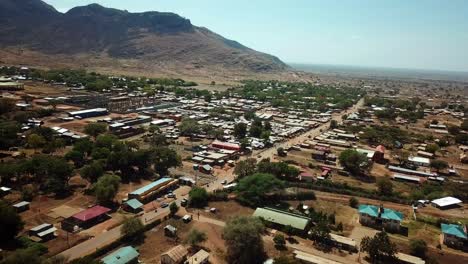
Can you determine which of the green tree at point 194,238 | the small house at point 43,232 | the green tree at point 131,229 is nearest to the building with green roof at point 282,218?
the green tree at point 194,238

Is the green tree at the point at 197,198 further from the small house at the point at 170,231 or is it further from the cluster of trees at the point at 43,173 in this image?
the cluster of trees at the point at 43,173

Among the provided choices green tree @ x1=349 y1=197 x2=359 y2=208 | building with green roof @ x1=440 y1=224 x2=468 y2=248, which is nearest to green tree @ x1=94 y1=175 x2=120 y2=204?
green tree @ x1=349 y1=197 x2=359 y2=208

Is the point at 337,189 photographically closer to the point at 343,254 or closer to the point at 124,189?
the point at 343,254

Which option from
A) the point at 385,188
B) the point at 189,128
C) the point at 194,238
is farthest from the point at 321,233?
the point at 189,128

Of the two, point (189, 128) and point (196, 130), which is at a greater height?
point (189, 128)

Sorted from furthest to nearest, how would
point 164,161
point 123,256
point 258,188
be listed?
point 164,161 → point 258,188 → point 123,256

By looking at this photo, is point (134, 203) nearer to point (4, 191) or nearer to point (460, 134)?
point (4, 191)
